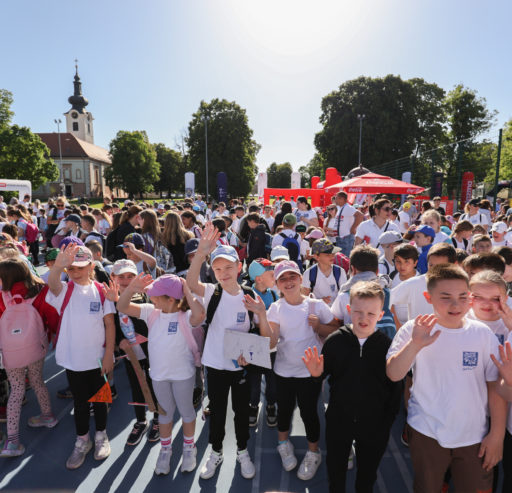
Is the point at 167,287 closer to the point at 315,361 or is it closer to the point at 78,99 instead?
the point at 315,361

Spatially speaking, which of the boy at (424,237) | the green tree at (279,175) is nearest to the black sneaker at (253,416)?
the boy at (424,237)

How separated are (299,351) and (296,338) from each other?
0.11 metres

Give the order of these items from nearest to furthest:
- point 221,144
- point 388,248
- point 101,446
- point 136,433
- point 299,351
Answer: point 299,351
point 101,446
point 136,433
point 388,248
point 221,144

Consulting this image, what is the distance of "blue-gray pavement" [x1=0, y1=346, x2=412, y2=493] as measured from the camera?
2889mm

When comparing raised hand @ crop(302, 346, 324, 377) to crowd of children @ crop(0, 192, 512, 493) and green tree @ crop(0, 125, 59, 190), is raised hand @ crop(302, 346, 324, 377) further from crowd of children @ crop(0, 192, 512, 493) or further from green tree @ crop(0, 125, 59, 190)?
green tree @ crop(0, 125, 59, 190)

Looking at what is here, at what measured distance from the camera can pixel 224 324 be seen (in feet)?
9.32

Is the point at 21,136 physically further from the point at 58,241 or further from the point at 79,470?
the point at 79,470

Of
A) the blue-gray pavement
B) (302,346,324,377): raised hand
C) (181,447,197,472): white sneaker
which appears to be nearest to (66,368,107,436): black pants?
the blue-gray pavement

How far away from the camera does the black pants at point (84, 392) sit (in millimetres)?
3111

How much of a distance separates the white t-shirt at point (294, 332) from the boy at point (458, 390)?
2.98 ft

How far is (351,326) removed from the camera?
7.93ft

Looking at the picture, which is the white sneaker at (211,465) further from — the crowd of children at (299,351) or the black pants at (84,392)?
the black pants at (84,392)

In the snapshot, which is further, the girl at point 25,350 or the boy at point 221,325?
the girl at point 25,350

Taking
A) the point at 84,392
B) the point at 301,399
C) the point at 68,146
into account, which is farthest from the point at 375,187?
the point at 68,146
